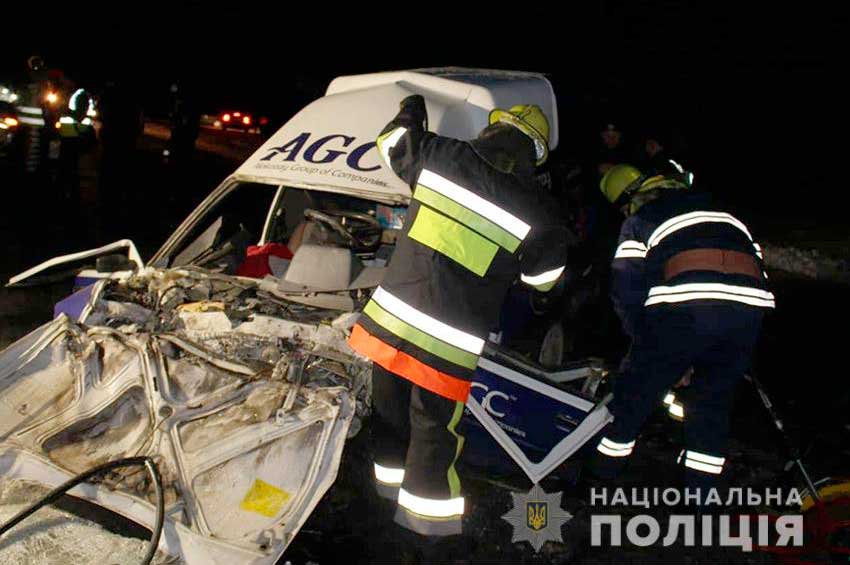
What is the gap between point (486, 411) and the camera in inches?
135

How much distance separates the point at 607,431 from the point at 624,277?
2.61 feet

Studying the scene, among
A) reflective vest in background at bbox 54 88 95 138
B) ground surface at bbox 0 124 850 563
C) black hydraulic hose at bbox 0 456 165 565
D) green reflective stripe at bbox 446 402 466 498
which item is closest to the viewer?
black hydraulic hose at bbox 0 456 165 565

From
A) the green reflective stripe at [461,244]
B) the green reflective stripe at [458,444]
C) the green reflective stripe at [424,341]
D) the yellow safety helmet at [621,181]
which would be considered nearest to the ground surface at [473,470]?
the green reflective stripe at [458,444]

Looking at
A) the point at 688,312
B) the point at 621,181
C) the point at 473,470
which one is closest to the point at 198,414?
the point at 473,470

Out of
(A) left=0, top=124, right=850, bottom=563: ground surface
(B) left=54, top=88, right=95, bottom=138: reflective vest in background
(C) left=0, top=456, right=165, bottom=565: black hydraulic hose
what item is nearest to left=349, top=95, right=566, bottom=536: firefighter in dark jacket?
(A) left=0, top=124, right=850, bottom=563: ground surface

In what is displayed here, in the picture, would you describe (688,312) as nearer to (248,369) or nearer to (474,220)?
(474,220)

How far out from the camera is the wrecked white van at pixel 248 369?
2.58 metres

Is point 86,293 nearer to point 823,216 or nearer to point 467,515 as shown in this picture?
point 467,515

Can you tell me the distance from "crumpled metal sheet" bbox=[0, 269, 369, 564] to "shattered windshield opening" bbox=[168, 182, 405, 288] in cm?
58

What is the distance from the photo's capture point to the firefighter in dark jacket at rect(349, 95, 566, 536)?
288 cm

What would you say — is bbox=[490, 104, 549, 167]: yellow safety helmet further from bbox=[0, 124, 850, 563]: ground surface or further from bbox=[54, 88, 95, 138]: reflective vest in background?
bbox=[54, 88, 95, 138]: reflective vest in background

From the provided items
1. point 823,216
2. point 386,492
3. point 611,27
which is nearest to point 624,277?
point 386,492

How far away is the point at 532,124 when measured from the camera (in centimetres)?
303

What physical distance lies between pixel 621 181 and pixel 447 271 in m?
1.54
